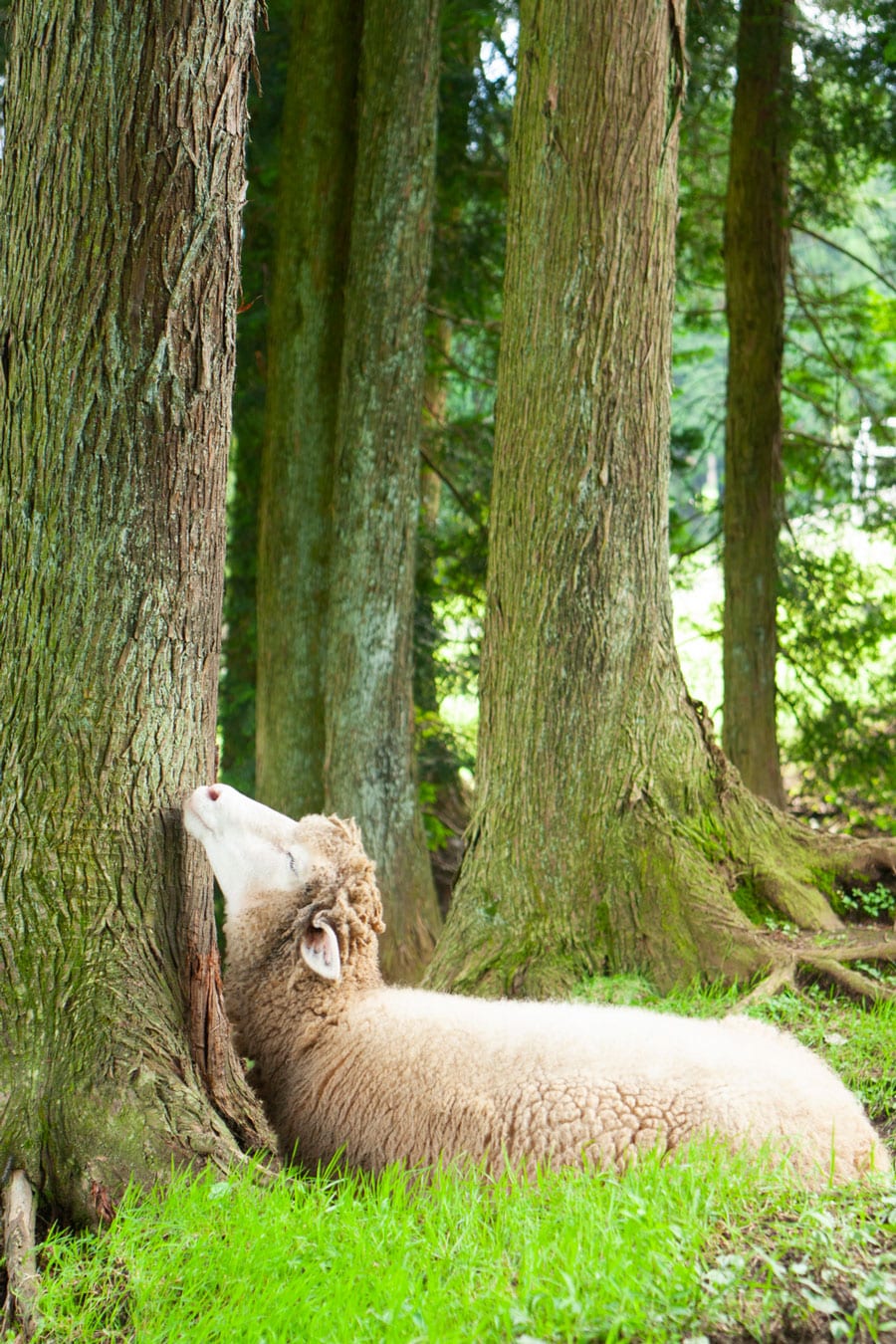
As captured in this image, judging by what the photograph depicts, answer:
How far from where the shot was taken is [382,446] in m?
8.63

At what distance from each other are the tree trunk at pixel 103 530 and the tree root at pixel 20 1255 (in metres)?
0.08

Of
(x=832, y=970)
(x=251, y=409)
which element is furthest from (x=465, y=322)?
(x=832, y=970)

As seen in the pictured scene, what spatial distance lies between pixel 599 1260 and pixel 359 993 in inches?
73.3

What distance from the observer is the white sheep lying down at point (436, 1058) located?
141 inches

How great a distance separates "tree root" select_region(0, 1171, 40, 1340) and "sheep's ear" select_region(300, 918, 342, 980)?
1.26 meters

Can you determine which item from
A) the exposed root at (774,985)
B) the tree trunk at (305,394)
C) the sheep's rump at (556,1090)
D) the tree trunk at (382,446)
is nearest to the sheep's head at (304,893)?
the sheep's rump at (556,1090)

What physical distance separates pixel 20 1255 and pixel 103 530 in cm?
200

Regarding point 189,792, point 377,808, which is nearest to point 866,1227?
point 189,792

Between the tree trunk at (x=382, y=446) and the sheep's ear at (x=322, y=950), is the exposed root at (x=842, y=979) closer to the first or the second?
the sheep's ear at (x=322, y=950)

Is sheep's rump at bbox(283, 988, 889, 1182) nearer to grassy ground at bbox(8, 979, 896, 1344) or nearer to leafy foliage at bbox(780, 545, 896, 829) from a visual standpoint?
grassy ground at bbox(8, 979, 896, 1344)

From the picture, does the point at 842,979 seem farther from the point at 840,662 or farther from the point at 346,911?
the point at 840,662

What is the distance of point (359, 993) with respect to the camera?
14.8ft

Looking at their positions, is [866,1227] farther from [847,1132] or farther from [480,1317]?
[480,1317]

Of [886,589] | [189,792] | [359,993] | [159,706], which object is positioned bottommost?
[359,993]
